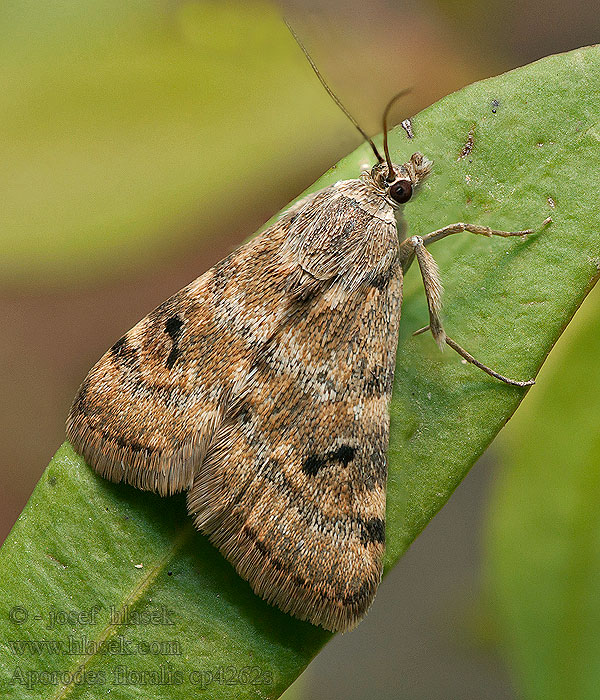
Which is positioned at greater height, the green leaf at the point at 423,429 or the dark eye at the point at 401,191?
the dark eye at the point at 401,191

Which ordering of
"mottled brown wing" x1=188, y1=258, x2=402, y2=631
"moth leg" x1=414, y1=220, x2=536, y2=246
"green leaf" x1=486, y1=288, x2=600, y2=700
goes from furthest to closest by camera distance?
1. "green leaf" x1=486, y1=288, x2=600, y2=700
2. "moth leg" x1=414, y1=220, x2=536, y2=246
3. "mottled brown wing" x1=188, y1=258, x2=402, y2=631

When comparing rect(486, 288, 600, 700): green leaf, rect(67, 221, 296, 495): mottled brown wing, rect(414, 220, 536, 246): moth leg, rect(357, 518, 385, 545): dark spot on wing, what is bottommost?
rect(486, 288, 600, 700): green leaf

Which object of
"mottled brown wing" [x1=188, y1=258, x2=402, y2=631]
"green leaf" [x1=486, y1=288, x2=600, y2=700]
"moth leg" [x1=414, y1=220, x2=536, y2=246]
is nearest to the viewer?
"mottled brown wing" [x1=188, y1=258, x2=402, y2=631]

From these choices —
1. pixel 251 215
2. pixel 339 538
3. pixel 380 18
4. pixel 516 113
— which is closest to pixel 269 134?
pixel 251 215

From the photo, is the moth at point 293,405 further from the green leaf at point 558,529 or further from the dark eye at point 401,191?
the green leaf at point 558,529

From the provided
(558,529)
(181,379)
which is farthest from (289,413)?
(558,529)

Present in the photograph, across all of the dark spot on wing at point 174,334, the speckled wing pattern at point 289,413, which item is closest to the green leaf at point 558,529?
the speckled wing pattern at point 289,413

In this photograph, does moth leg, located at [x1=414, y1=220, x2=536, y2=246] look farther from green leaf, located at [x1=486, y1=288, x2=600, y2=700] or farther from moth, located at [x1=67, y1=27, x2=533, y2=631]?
green leaf, located at [x1=486, y1=288, x2=600, y2=700]

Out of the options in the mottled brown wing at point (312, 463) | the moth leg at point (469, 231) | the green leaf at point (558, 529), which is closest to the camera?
the mottled brown wing at point (312, 463)

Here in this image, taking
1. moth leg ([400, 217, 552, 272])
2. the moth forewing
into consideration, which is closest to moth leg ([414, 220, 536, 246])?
moth leg ([400, 217, 552, 272])
